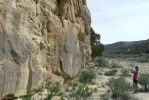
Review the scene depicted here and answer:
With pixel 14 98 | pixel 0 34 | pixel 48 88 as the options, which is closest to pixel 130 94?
pixel 48 88

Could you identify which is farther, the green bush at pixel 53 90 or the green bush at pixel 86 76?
the green bush at pixel 86 76

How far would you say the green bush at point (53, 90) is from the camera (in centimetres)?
1484

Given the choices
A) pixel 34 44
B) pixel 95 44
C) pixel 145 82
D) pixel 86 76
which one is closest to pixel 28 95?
pixel 34 44

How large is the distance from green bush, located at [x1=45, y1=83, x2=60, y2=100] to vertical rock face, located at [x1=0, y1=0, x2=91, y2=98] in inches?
11.8

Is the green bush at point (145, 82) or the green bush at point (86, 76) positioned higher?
the green bush at point (86, 76)

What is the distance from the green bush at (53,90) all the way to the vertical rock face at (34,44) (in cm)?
30

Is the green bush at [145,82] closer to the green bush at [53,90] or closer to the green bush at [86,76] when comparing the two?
the green bush at [86,76]

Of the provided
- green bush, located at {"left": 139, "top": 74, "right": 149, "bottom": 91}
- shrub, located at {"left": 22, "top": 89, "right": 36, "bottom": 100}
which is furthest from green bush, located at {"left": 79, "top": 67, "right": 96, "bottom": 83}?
shrub, located at {"left": 22, "top": 89, "right": 36, "bottom": 100}

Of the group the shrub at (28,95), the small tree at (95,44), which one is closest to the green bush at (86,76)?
the shrub at (28,95)

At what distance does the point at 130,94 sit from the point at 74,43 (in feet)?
12.5

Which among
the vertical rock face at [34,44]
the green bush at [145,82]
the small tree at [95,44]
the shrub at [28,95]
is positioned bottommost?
the shrub at [28,95]

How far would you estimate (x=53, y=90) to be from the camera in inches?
626

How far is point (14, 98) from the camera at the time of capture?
1292 centimetres

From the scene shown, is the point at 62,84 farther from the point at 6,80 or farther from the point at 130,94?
the point at 6,80
